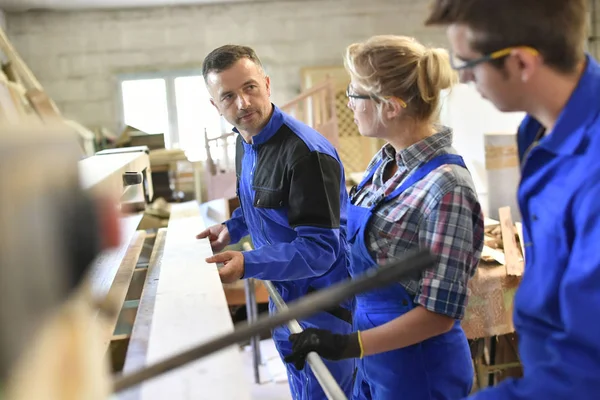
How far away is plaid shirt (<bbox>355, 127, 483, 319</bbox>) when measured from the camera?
3.32ft

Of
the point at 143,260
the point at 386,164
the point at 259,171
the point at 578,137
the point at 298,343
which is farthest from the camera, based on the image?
the point at 143,260

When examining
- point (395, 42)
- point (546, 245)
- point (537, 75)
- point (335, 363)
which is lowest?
point (335, 363)

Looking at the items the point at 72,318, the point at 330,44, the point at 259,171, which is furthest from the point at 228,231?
the point at 330,44

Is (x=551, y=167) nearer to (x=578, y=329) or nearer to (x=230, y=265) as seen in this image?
(x=578, y=329)

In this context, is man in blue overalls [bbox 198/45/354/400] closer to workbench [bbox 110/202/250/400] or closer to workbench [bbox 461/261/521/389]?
workbench [bbox 110/202/250/400]

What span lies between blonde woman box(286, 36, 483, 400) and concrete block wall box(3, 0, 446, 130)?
390 cm

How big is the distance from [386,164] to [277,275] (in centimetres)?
40

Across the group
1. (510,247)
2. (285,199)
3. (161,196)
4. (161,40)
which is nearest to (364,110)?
(285,199)

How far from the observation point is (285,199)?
1554 mm

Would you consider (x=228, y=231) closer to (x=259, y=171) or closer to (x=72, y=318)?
(x=259, y=171)

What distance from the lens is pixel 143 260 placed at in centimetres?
180

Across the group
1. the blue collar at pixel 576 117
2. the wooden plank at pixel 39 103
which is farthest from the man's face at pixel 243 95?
the wooden plank at pixel 39 103

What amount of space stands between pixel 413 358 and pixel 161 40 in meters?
4.41

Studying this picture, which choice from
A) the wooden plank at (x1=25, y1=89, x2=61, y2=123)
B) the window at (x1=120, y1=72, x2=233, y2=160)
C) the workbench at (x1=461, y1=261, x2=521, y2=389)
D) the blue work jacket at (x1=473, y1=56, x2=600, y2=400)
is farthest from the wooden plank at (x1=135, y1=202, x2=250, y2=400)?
the window at (x1=120, y1=72, x2=233, y2=160)
